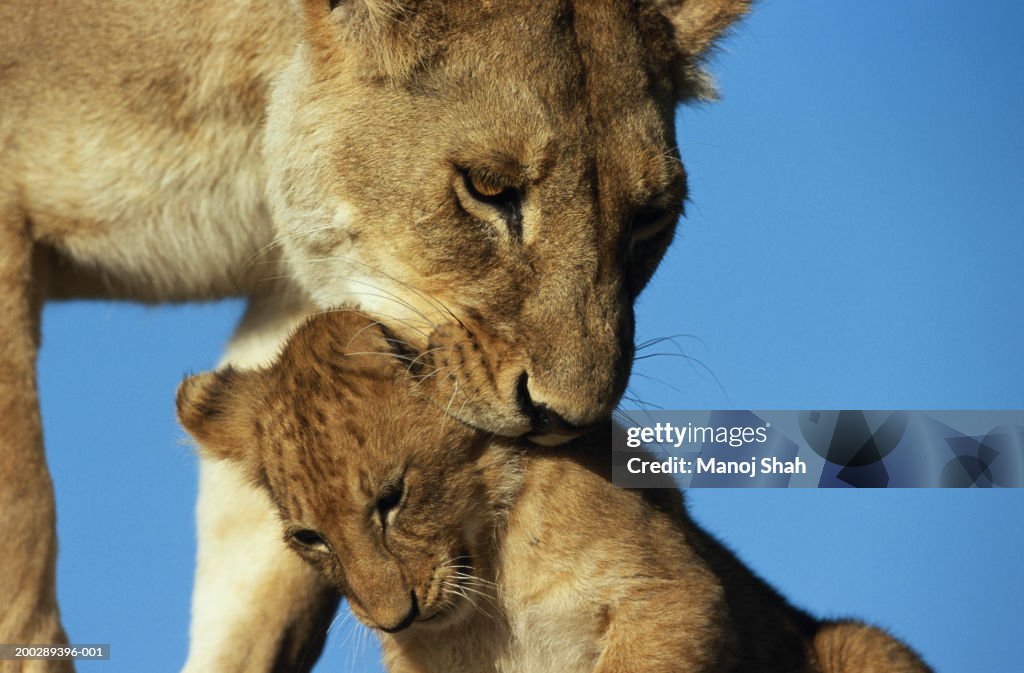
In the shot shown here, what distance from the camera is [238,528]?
6.36 metres

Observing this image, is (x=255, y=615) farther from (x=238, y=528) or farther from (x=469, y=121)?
(x=469, y=121)

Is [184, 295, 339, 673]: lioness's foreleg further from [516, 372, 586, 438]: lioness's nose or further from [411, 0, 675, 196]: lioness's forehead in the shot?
[516, 372, 586, 438]: lioness's nose

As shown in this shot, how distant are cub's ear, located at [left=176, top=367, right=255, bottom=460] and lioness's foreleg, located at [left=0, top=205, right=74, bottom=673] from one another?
76 cm

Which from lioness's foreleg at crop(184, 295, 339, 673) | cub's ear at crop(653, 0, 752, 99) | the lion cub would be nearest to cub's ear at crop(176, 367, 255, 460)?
the lion cub

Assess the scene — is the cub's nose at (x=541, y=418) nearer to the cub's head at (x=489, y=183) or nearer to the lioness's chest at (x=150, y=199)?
the cub's head at (x=489, y=183)

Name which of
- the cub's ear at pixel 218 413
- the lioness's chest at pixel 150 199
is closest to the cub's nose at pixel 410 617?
the cub's ear at pixel 218 413

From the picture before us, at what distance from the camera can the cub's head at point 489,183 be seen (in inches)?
179

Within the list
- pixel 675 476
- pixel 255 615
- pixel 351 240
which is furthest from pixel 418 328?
pixel 255 615

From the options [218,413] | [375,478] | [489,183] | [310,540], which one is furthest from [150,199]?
[375,478]

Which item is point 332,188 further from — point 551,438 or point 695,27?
point 695,27

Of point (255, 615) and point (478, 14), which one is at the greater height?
point (478, 14)

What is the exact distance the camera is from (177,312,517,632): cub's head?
4258 millimetres

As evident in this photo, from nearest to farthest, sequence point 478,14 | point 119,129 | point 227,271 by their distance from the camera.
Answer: point 478,14 < point 119,129 < point 227,271

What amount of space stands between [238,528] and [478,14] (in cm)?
227
